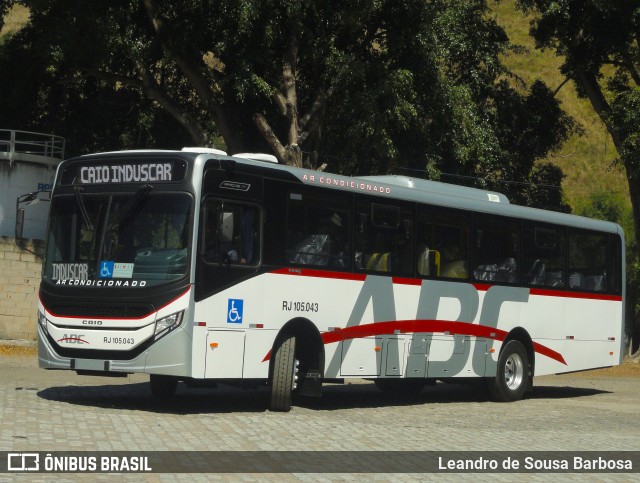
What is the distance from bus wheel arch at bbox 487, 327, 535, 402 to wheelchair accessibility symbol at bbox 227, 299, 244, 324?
6.53 m

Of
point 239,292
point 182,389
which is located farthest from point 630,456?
point 182,389

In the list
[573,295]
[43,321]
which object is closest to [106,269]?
[43,321]

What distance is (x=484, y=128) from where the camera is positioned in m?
33.5

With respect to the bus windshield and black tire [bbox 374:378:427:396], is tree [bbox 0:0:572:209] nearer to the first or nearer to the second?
black tire [bbox 374:378:427:396]

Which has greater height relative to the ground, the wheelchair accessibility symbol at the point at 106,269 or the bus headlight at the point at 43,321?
the wheelchair accessibility symbol at the point at 106,269

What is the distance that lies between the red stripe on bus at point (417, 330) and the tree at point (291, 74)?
1017 cm

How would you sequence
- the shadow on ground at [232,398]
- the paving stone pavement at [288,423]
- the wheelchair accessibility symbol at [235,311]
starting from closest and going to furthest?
1. the paving stone pavement at [288,423]
2. the wheelchair accessibility symbol at [235,311]
3. the shadow on ground at [232,398]

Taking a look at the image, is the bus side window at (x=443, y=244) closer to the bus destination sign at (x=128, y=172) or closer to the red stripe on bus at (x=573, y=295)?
the red stripe on bus at (x=573, y=295)

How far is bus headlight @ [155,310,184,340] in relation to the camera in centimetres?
1427

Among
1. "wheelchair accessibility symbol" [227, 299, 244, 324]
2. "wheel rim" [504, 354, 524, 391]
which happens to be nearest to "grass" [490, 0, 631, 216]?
"wheel rim" [504, 354, 524, 391]

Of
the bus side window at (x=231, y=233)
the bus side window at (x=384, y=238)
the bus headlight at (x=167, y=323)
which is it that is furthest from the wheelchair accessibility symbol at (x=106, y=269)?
the bus side window at (x=384, y=238)

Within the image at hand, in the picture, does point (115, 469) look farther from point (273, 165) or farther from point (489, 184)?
point (489, 184)

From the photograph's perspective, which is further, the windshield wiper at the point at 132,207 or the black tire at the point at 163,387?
the black tire at the point at 163,387

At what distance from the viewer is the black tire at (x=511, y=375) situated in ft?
65.9
